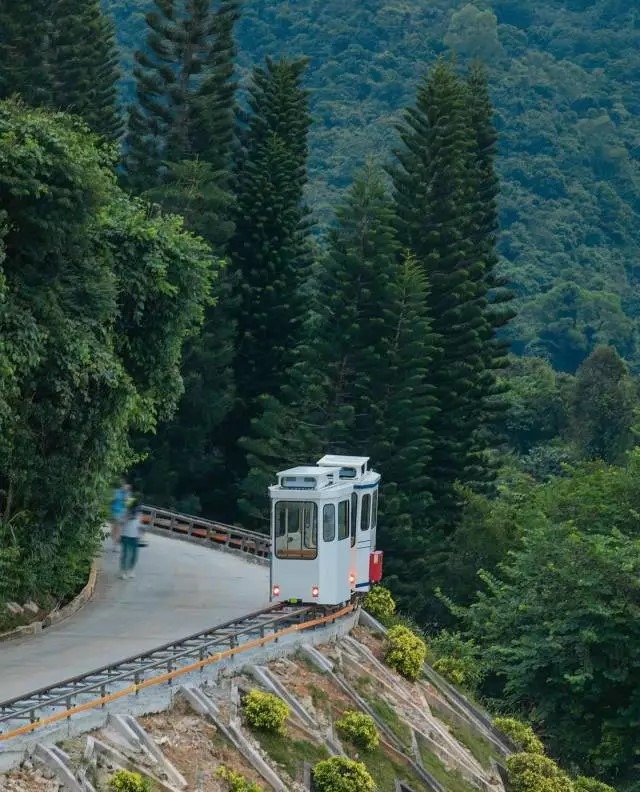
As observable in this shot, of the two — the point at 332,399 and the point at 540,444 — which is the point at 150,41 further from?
the point at 540,444

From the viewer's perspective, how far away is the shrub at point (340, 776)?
873 inches

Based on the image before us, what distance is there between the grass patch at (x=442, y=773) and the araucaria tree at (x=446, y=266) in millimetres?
25612

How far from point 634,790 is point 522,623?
4.87 m

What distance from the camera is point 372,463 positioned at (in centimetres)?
4791

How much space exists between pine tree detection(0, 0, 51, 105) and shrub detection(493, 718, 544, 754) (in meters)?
28.2

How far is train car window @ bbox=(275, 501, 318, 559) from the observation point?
2652cm

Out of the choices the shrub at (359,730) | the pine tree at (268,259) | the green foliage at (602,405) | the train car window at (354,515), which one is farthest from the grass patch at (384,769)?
the green foliage at (602,405)

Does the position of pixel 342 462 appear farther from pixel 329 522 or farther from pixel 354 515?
pixel 329 522

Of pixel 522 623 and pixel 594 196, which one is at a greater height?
pixel 594 196

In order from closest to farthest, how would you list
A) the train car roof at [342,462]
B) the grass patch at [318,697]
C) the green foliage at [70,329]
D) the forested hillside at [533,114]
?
1. the grass patch at [318,697]
2. the green foliage at [70,329]
3. the train car roof at [342,462]
4. the forested hillside at [533,114]

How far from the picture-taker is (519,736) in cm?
2888

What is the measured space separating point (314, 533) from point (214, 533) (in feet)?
38.3

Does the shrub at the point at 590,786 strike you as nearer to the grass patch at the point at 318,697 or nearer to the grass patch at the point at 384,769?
the grass patch at the point at 384,769

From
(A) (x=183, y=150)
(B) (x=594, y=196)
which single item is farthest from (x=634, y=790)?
(B) (x=594, y=196)
